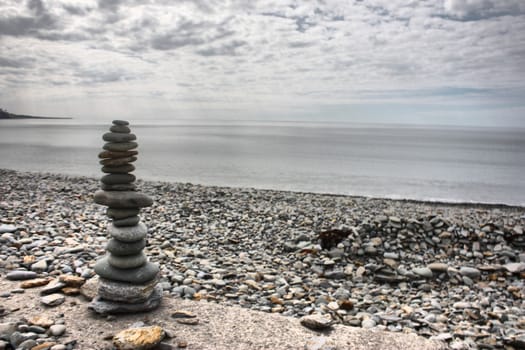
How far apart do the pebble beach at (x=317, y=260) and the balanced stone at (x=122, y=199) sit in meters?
1.70

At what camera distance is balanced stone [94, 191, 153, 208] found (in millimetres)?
5918

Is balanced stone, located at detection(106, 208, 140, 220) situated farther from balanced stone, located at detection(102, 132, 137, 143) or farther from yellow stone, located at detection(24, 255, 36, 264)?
yellow stone, located at detection(24, 255, 36, 264)

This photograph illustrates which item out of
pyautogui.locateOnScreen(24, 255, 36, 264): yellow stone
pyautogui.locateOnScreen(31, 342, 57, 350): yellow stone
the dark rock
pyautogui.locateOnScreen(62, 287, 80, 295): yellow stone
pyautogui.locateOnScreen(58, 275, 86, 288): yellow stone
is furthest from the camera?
the dark rock

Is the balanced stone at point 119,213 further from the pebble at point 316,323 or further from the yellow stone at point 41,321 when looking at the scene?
the pebble at point 316,323

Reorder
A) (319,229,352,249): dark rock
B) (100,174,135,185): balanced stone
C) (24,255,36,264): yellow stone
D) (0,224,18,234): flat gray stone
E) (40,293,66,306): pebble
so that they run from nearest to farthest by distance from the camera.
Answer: (40,293,66,306): pebble
(100,174,135,185): balanced stone
(24,255,36,264): yellow stone
(0,224,18,234): flat gray stone
(319,229,352,249): dark rock

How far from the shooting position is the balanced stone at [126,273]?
588cm

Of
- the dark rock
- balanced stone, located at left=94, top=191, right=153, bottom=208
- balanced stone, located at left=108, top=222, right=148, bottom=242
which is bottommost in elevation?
the dark rock

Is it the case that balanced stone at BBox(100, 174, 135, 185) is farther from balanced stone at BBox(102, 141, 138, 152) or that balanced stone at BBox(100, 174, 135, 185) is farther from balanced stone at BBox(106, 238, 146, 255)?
balanced stone at BBox(106, 238, 146, 255)

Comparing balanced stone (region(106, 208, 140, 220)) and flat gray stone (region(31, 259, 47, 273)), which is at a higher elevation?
balanced stone (region(106, 208, 140, 220))

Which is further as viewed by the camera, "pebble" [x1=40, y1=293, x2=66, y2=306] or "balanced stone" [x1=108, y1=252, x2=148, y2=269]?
"balanced stone" [x1=108, y1=252, x2=148, y2=269]

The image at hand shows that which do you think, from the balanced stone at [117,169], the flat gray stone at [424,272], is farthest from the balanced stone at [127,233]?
the flat gray stone at [424,272]

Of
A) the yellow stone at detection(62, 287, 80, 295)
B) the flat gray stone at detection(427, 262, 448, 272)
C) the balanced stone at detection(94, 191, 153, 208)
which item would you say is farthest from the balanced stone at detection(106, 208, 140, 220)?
the flat gray stone at detection(427, 262, 448, 272)

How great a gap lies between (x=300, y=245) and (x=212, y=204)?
5.93m

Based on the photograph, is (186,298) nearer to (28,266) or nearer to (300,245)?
(28,266)
